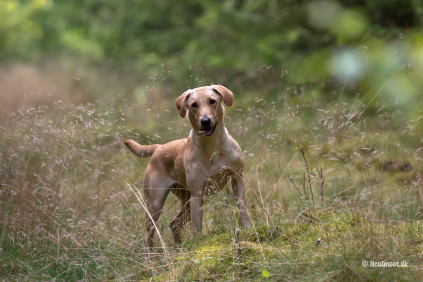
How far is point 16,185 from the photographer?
15.4 feet

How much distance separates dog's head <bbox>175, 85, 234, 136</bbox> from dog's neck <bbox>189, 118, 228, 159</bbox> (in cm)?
8

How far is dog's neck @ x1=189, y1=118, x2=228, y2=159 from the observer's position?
3830 millimetres

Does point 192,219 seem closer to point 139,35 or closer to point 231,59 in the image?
point 231,59

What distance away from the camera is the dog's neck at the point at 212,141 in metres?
3.83

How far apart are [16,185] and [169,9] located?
22.5 feet

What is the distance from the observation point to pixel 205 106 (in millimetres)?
3656

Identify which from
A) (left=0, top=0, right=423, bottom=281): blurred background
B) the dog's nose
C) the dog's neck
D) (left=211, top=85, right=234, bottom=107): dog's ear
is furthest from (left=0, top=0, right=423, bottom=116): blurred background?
the dog's nose

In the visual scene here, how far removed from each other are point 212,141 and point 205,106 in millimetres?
369

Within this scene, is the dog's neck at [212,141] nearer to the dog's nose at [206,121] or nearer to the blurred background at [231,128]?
the dog's nose at [206,121]

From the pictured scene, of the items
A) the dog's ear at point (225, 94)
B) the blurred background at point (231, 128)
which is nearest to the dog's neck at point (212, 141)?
the dog's ear at point (225, 94)

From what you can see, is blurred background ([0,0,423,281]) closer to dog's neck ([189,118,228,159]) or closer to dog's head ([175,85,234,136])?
dog's head ([175,85,234,136])

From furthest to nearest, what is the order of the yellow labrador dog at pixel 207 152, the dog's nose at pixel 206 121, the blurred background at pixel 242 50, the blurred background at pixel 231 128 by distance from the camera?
1. the blurred background at pixel 242 50
2. the yellow labrador dog at pixel 207 152
3. the dog's nose at pixel 206 121
4. the blurred background at pixel 231 128

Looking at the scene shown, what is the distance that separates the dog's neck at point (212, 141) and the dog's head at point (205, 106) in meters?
0.08

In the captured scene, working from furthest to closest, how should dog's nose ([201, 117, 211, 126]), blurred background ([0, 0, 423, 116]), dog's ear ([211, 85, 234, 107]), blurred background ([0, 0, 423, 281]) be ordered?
1. blurred background ([0, 0, 423, 116])
2. dog's ear ([211, 85, 234, 107])
3. dog's nose ([201, 117, 211, 126])
4. blurred background ([0, 0, 423, 281])
